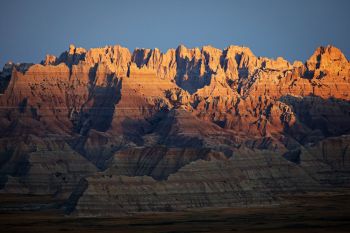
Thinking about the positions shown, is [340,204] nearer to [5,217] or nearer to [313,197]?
[313,197]

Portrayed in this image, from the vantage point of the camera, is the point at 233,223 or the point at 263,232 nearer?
the point at 263,232

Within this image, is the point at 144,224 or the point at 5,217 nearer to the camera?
the point at 144,224

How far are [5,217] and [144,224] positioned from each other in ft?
75.3

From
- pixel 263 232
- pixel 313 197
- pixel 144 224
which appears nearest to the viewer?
pixel 263 232

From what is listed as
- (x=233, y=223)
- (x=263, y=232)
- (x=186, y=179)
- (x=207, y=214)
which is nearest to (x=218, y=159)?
(x=186, y=179)

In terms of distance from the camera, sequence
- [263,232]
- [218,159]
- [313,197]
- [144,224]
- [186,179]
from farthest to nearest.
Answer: [313,197], [218,159], [186,179], [144,224], [263,232]

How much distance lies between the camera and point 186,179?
6491 inches

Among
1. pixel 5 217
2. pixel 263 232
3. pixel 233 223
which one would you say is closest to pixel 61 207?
pixel 5 217

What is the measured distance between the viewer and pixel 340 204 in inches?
6850

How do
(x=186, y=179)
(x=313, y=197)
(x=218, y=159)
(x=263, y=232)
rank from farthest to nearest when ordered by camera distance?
(x=313, y=197) → (x=218, y=159) → (x=186, y=179) → (x=263, y=232)

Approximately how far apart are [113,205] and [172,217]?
28.0ft

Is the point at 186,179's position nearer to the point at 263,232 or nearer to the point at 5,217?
the point at 5,217

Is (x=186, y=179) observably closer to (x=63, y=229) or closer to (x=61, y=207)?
(x=61, y=207)

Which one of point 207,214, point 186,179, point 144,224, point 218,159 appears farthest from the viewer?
point 218,159
